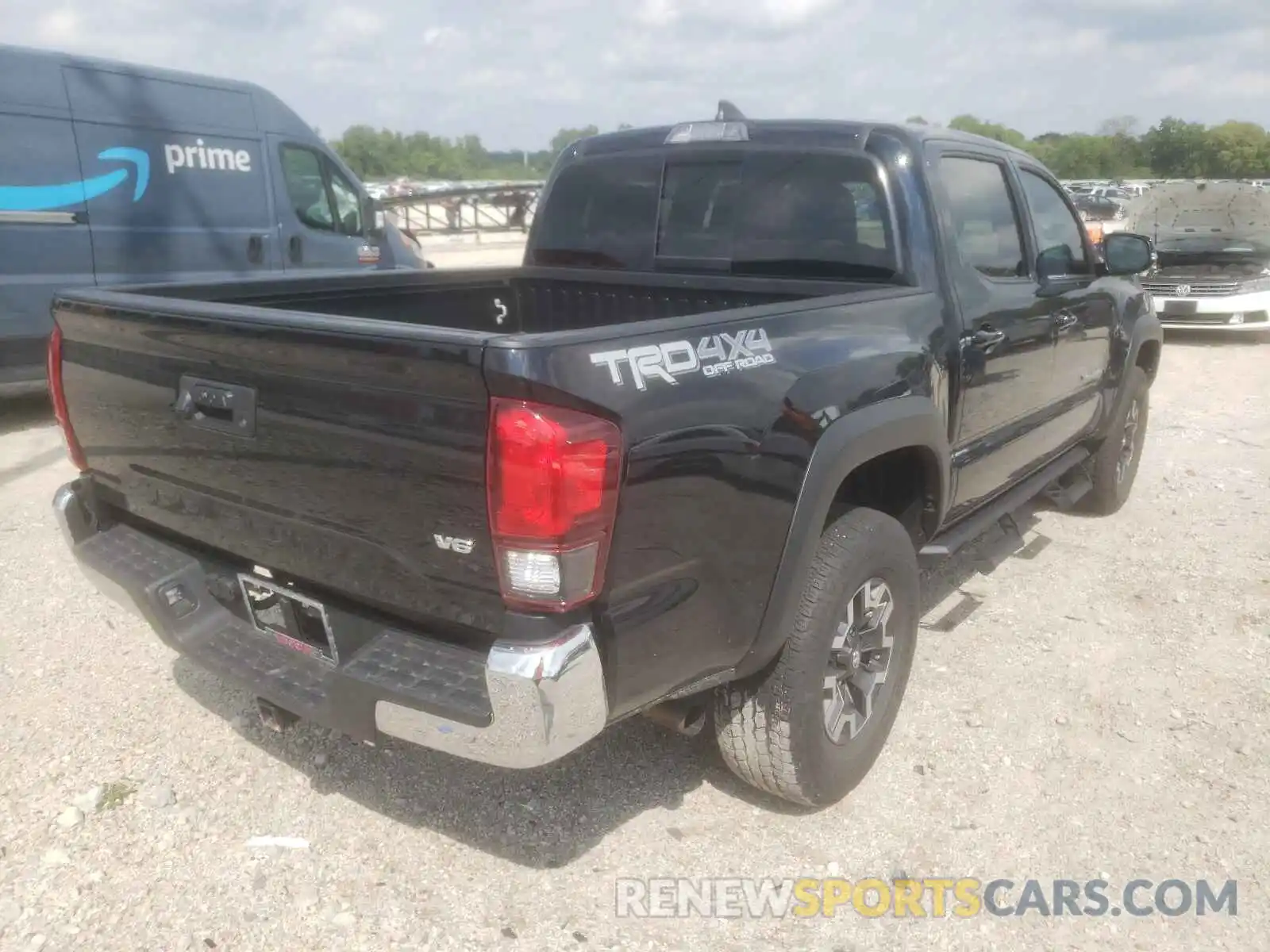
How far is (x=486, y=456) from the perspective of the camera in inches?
74.9

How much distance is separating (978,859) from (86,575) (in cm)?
265

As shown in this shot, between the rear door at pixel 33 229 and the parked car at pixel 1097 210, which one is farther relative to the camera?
the parked car at pixel 1097 210

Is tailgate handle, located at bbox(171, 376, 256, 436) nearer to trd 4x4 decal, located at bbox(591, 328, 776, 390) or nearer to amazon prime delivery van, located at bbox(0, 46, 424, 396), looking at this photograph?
trd 4x4 decal, located at bbox(591, 328, 776, 390)

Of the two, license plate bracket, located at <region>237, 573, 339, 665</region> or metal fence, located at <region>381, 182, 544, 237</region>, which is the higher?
metal fence, located at <region>381, 182, 544, 237</region>

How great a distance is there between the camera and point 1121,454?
5.34m

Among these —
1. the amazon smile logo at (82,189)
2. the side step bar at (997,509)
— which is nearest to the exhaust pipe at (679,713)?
the side step bar at (997,509)

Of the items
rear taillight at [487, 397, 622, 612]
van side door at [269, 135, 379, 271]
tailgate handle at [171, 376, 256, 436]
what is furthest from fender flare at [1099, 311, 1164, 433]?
van side door at [269, 135, 379, 271]

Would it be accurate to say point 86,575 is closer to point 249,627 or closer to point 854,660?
point 249,627

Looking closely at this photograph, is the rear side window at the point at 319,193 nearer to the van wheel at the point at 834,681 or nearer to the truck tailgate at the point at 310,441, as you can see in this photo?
the truck tailgate at the point at 310,441

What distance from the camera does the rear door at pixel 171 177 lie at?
7043 millimetres

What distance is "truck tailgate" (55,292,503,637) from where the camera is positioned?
6.45 ft

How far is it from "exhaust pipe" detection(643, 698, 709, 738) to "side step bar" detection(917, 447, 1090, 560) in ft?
3.80

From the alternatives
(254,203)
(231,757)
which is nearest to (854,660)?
(231,757)

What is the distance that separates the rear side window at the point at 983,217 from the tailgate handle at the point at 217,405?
2312 millimetres
